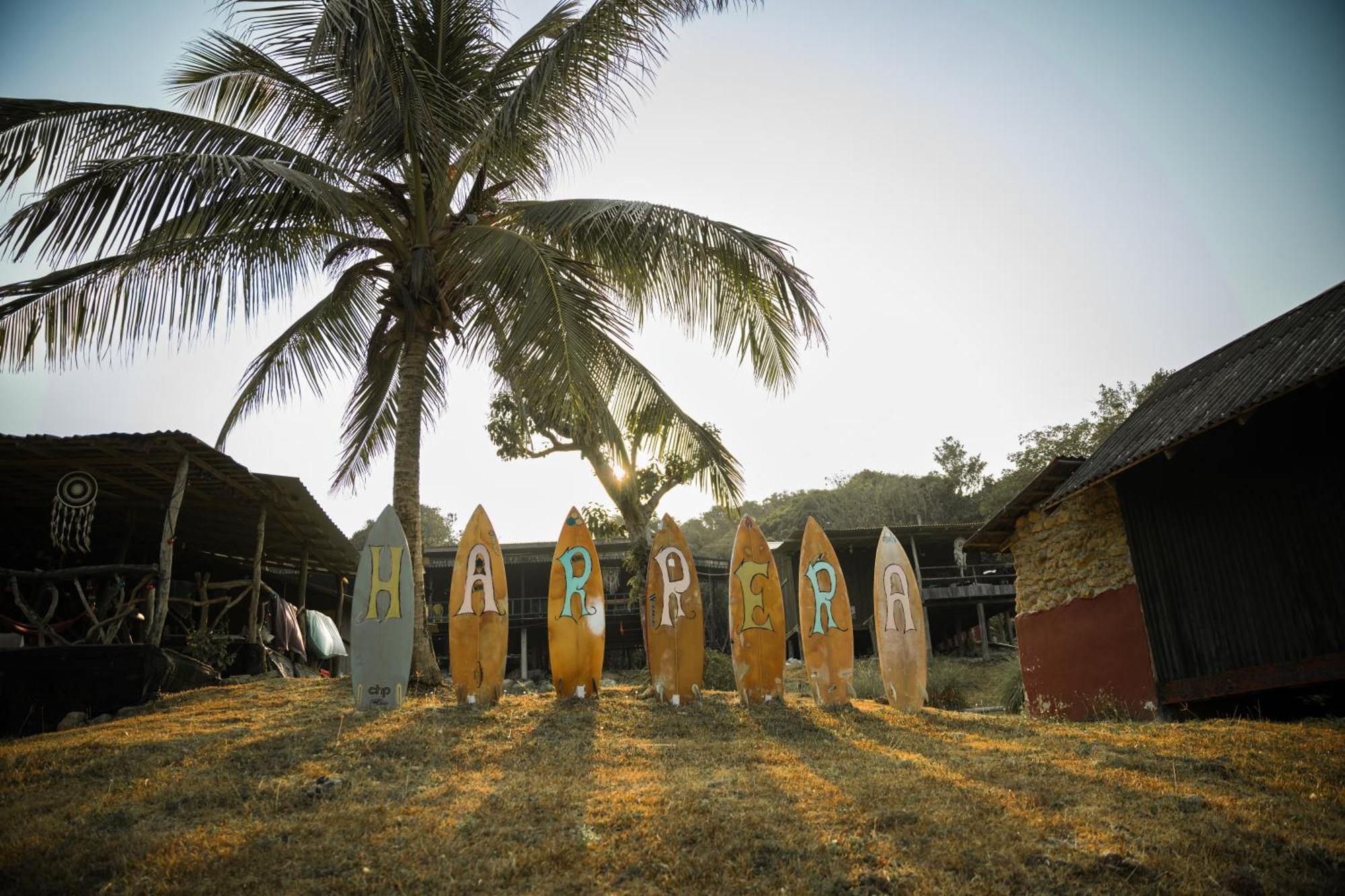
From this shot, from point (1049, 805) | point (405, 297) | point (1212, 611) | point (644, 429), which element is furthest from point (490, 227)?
point (1212, 611)

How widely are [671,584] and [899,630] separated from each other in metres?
2.44

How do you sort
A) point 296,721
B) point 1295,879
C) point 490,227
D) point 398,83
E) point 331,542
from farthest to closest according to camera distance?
1. point 331,542
2. point 490,227
3. point 398,83
4. point 296,721
5. point 1295,879

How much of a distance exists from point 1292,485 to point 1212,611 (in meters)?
1.40

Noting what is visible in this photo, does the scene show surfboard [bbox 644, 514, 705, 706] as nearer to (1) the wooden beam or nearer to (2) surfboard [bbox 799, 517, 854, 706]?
(2) surfboard [bbox 799, 517, 854, 706]

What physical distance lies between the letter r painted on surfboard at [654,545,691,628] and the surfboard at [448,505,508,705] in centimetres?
152

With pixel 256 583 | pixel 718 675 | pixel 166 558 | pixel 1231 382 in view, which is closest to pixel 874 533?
pixel 718 675

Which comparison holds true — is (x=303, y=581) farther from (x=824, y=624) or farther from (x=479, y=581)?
(x=824, y=624)

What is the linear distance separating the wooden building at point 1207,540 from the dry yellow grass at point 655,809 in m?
1.25

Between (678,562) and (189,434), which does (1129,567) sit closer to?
(678,562)

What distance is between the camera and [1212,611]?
26.4 ft

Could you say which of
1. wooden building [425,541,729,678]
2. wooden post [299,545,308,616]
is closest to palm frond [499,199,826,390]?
wooden post [299,545,308,616]

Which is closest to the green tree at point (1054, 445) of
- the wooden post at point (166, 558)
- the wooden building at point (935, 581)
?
the wooden building at point (935, 581)

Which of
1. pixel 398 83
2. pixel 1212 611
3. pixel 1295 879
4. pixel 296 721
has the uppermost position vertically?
pixel 398 83

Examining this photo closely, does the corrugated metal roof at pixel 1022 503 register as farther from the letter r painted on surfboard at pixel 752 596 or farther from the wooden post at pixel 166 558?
the wooden post at pixel 166 558
